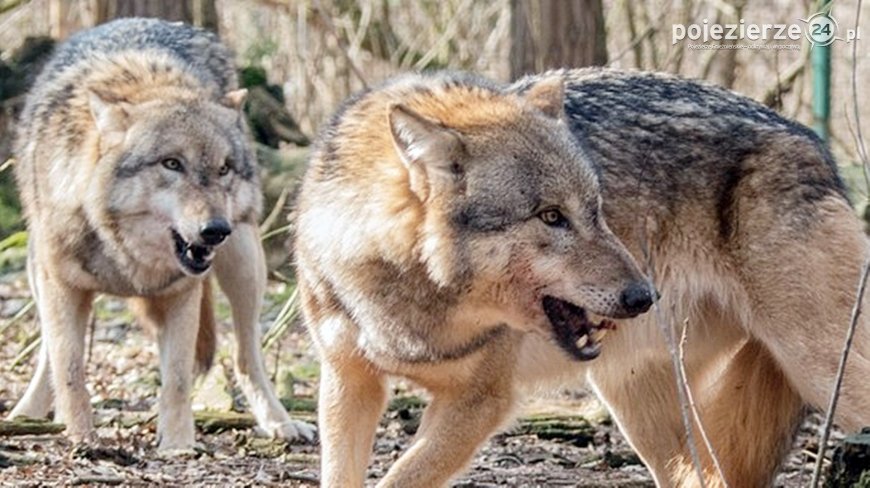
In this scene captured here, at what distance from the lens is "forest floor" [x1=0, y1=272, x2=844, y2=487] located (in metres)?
6.04

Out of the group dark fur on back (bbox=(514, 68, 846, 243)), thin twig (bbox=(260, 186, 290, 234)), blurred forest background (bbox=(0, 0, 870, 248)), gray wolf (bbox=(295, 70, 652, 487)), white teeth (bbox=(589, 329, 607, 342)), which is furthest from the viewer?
thin twig (bbox=(260, 186, 290, 234))

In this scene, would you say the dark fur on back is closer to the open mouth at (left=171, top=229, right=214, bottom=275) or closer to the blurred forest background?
the open mouth at (left=171, top=229, right=214, bottom=275)

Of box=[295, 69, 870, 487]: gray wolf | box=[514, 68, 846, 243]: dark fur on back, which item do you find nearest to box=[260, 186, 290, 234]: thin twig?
box=[295, 69, 870, 487]: gray wolf

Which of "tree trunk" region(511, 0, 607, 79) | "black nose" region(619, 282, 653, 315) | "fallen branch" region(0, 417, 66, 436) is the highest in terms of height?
"black nose" region(619, 282, 653, 315)

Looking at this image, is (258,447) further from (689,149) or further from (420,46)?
(420,46)

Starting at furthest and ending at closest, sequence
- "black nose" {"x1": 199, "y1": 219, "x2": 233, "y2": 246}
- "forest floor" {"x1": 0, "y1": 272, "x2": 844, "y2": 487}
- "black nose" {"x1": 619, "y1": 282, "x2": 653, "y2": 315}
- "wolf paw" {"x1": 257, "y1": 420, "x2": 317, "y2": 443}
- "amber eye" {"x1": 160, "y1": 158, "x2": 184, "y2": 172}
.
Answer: "wolf paw" {"x1": 257, "y1": 420, "x2": 317, "y2": 443}, "amber eye" {"x1": 160, "y1": 158, "x2": 184, "y2": 172}, "black nose" {"x1": 199, "y1": 219, "x2": 233, "y2": 246}, "forest floor" {"x1": 0, "y1": 272, "x2": 844, "y2": 487}, "black nose" {"x1": 619, "y1": 282, "x2": 653, "y2": 315}

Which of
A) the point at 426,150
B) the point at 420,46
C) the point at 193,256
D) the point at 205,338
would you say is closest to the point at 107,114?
the point at 193,256

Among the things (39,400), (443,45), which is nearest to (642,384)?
(39,400)

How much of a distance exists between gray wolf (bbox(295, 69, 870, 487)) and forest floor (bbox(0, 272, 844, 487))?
0.41 m

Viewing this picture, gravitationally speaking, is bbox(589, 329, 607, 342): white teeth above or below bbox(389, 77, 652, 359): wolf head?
below

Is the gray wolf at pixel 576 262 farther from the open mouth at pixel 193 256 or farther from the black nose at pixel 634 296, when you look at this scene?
the open mouth at pixel 193 256

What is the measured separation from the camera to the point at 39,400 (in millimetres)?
7527

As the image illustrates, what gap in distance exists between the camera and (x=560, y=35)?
956 cm

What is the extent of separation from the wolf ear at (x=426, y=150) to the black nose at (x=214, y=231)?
206 centimetres
